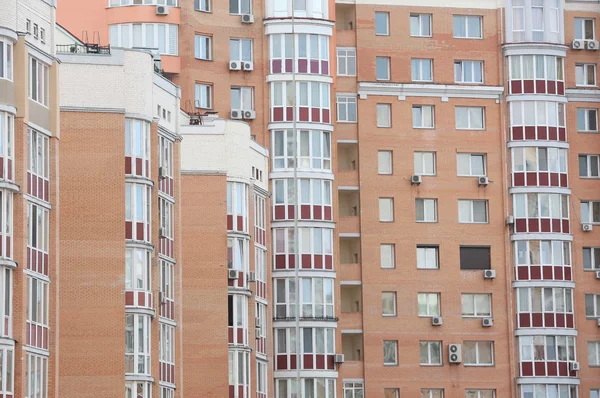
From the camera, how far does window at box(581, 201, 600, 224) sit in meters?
106

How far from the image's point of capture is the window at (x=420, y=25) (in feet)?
344

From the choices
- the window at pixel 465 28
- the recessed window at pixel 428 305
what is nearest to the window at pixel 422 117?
the window at pixel 465 28

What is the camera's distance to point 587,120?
4203 inches

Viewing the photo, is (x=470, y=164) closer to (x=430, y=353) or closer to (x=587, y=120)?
(x=587, y=120)

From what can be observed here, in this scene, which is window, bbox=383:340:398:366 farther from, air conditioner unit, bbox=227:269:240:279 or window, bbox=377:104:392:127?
air conditioner unit, bbox=227:269:240:279

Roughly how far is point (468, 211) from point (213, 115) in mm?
16814

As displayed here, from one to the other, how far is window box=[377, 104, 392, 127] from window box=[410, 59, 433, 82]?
2041mm

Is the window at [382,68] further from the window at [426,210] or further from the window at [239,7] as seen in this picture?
the window at [239,7]

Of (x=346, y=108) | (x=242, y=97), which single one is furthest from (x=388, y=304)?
(x=242, y=97)

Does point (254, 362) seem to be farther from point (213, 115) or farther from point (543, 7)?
point (543, 7)

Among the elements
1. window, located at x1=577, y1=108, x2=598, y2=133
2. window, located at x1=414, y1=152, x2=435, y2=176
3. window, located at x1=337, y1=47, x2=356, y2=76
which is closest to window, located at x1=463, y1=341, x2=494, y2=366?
window, located at x1=414, y1=152, x2=435, y2=176

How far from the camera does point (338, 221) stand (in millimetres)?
102188

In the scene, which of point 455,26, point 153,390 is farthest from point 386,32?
point 153,390

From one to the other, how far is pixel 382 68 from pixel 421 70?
2.09m
